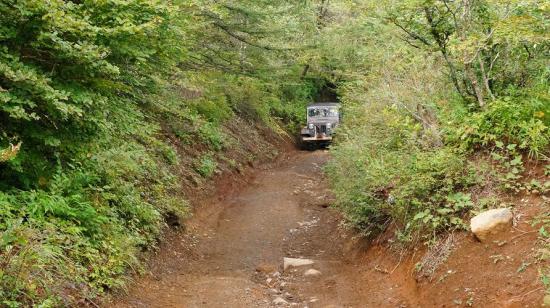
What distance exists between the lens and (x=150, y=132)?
27.1ft

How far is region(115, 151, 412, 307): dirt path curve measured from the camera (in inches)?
289

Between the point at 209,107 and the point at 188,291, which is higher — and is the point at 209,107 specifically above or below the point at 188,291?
above

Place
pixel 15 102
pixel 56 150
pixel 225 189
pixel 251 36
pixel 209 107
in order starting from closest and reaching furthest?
1. pixel 15 102
2. pixel 56 150
3. pixel 225 189
4. pixel 251 36
5. pixel 209 107

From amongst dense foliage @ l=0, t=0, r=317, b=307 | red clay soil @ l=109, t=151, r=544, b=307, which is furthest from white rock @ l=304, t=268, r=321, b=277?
dense foliage @ l=0, t=0, r=317, b=307

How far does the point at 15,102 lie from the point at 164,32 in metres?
2.40

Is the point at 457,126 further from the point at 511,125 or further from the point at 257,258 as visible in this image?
the point at 257,258

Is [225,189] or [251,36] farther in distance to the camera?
[251,36]

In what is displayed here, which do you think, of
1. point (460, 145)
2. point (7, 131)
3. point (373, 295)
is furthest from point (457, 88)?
point (7, 131)

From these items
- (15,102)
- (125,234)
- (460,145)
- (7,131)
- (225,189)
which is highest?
(15,102)

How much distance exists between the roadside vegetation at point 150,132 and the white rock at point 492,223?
0.91ft

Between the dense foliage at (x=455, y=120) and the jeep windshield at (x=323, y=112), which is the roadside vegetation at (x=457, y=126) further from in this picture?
the jeep windshield at (x=323, y=112)

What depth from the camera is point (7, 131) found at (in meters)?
5.62

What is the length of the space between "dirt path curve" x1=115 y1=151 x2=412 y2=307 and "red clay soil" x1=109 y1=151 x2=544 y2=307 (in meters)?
0.02

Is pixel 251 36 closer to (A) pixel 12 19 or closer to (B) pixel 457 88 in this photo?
(B) pixel 457 88
